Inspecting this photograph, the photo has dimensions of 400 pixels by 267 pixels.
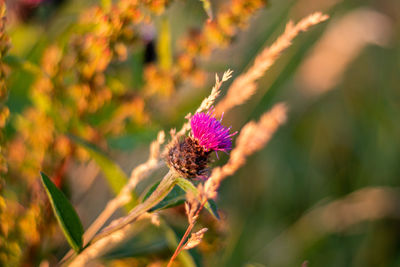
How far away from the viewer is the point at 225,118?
167cm

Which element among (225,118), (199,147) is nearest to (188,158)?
(199,147)

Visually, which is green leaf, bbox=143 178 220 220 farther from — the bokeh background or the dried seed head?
the bokeh background

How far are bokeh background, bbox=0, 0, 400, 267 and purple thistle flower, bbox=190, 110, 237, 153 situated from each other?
179 mm

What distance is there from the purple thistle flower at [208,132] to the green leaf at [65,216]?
157 millimetres

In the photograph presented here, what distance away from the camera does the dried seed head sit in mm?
412

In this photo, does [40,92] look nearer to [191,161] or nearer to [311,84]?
[191,161]

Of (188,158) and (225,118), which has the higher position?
(188,158)

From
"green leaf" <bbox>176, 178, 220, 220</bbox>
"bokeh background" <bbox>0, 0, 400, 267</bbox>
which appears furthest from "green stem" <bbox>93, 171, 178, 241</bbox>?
"bokeh background" <bbox>0, 0, 400, 267</bbox>

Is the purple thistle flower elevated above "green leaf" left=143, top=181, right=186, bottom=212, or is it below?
above

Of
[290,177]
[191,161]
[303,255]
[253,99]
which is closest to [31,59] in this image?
[191,161]

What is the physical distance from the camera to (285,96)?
1870 mm

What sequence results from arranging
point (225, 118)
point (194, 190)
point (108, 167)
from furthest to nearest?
point (225, 118) < point (108, 167) < point (194, 190)

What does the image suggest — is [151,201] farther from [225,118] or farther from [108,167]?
[225,118]

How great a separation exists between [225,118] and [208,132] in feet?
4.12
